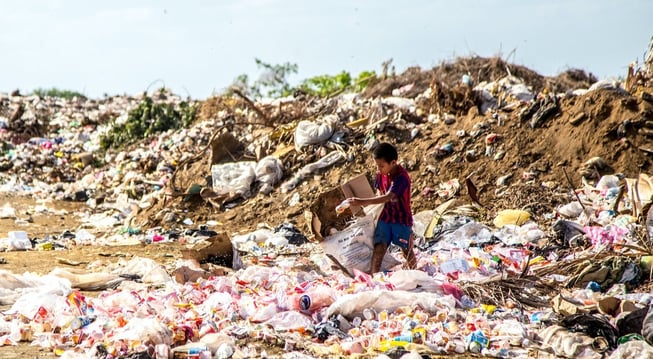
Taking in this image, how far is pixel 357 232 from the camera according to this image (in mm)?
5715

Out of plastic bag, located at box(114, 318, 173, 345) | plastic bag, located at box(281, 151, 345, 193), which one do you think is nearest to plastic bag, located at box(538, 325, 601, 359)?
plastic bag, located at box(114, 318, 173, 345)

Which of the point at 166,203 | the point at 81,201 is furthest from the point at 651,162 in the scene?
the point at 81,201

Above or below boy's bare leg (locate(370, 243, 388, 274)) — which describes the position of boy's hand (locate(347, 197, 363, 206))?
above

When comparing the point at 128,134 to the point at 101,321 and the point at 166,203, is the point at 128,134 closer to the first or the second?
the point at 166,203

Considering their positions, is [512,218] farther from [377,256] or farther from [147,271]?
[147,271]

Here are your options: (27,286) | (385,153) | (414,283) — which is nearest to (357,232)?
(385,153)

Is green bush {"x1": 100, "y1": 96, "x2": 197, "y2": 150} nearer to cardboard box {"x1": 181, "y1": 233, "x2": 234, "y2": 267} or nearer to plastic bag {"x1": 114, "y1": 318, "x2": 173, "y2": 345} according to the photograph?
cardboard box {"x1": 181, "y1": 233, "x2": 234, "y2": 267}

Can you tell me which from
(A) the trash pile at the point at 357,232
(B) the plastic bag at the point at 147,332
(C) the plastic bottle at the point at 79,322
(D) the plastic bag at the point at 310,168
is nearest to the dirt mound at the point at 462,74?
(A) the trash pile at the point at 357,232

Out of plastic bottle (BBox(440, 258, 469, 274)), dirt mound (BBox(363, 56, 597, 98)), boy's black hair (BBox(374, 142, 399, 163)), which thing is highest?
dirt mound (BBox(363, 56, 597, 98))

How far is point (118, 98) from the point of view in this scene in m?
20.9

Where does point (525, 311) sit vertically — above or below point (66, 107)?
below

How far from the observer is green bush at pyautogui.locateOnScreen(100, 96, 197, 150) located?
49.2ft

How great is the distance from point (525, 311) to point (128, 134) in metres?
11.6

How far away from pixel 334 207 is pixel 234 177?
478 centimetres
